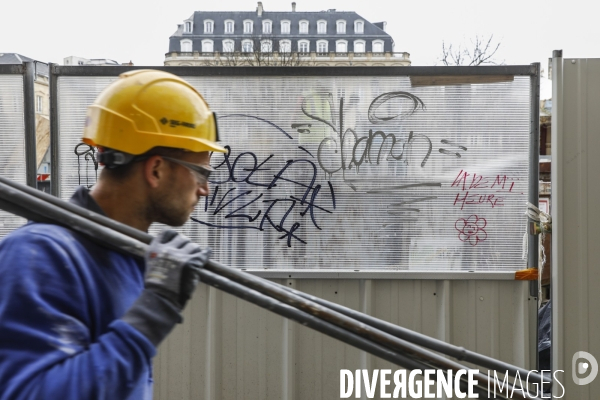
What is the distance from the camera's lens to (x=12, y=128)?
15.5ft

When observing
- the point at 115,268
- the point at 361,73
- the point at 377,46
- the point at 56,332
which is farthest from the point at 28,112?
the point at 377,46

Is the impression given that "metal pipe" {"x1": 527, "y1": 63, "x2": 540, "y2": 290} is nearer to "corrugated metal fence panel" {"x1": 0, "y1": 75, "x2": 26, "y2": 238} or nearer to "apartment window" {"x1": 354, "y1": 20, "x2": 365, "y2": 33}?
"corrugated metal fence panel" {"x1": 0, "y1": 75, "x2": 26, "y2": 238}

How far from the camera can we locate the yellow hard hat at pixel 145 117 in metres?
2.04

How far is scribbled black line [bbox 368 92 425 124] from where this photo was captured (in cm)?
459

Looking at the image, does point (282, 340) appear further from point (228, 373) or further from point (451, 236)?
point (451, 236)

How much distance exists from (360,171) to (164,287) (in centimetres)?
304

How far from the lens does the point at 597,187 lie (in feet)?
9.77

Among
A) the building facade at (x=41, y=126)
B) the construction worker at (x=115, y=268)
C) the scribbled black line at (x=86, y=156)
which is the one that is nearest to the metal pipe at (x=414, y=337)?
the construction worker at (x=115, y=268)

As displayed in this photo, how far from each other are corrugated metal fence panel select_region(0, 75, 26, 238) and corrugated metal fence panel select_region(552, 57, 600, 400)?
340 centimetres

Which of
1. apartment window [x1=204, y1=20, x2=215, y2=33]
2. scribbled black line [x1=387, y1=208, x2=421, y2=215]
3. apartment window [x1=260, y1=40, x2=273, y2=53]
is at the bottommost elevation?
scribbled black line [x1=387, y1=208, x2=421, y2=215]

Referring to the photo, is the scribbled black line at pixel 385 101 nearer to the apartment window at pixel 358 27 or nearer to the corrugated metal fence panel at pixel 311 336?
the corrugated metal fence panel at pixel 311 336

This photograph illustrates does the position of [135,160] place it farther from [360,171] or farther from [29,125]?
[29,125]

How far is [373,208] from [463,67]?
42.4 inches

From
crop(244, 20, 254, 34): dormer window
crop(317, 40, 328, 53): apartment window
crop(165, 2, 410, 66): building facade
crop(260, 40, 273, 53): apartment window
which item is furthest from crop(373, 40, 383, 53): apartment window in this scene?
crop(260, 40, 273, 53): apartment window
